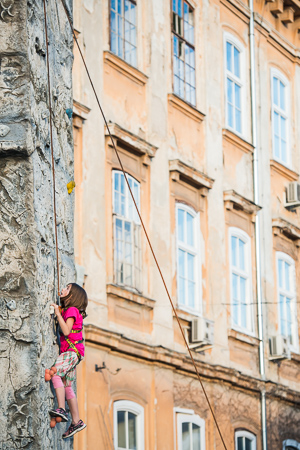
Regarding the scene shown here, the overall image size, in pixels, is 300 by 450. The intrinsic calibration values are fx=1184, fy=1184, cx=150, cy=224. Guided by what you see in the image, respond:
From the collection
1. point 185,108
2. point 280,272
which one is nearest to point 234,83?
point 185,108

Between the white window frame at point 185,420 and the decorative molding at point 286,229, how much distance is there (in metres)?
4.71

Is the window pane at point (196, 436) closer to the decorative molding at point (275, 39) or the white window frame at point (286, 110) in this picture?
the white window frame at point (286, 110)

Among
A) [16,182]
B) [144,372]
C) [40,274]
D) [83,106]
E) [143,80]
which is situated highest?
[143,80]

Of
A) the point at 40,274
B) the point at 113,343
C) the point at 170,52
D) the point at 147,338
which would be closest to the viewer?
the point at 40,274

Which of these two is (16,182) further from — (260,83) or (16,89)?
(260,83)

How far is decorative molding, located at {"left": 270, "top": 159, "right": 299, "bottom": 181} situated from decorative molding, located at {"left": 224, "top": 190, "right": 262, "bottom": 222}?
1380 millimetres

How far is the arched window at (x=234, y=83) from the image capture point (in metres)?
20.4

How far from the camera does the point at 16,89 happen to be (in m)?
6.69

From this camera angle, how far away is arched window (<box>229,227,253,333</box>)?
1944 cm

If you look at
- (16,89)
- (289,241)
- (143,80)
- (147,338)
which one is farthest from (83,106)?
(16,89)

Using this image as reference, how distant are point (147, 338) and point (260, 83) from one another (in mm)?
6879

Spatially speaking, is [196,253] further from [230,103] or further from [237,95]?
[237,95]

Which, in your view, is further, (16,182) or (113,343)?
(113,343)

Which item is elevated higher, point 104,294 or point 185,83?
point 185,83
